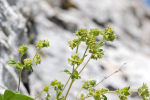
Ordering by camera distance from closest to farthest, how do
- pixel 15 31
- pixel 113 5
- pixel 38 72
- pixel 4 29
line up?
pixel 4 29
pixel 15 31
pixel 38 72
pixel 113 5

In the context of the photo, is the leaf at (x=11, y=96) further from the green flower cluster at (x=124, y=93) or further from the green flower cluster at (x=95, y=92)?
the green flower cluster at (x=124, y=93)

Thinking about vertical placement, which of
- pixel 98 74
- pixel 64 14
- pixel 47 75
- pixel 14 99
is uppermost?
pixel 64 14

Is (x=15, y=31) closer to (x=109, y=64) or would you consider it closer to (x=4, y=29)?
(x=4, y=29)

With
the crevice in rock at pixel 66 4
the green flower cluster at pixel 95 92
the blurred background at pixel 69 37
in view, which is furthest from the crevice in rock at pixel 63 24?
the green flower cluster at pixel 95 92

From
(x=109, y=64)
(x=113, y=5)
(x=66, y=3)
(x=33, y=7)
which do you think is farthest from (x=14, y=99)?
(x=113, y=5)

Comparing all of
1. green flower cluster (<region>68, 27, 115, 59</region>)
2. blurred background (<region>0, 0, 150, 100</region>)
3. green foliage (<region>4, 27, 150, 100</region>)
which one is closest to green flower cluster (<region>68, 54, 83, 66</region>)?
green foliage (<region>4, 27, 150, 100</region>)

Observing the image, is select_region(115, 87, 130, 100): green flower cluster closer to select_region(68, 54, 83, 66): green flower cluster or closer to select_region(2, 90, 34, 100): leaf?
select_region(68, 54, 83, 66): green flower cluster

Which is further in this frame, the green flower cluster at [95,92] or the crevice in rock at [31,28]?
the crevice in rock at [31,28]

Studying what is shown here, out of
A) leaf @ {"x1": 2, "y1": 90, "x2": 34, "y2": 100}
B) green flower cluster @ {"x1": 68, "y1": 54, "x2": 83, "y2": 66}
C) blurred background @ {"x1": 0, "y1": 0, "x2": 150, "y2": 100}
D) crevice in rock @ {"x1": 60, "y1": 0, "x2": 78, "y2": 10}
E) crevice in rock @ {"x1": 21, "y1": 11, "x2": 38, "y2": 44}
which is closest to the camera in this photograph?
leaf @ {"x1": 2, "y1": 90, "x2": 34, "y2": 100}

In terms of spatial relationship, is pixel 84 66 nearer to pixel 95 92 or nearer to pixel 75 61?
pixel 75 61
